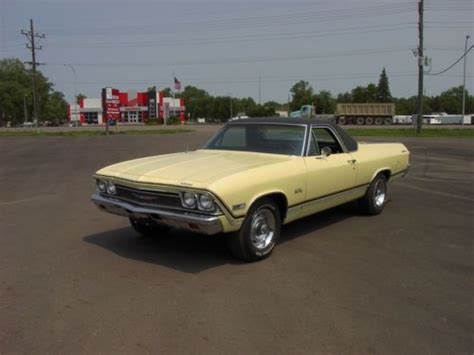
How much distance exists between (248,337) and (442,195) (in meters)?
7.17

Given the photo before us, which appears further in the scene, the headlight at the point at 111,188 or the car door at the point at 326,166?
the car door at the point at 326,166

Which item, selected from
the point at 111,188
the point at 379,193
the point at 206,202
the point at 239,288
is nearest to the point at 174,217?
the point at 206,202

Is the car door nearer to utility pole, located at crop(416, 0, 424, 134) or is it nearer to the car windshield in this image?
the car windshield

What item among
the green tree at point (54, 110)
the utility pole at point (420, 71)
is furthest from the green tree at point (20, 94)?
the utility pole at point (420, 71)

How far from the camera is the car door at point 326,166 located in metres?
6.18

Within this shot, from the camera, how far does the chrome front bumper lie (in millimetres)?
4879

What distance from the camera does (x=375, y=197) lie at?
25.7 feet

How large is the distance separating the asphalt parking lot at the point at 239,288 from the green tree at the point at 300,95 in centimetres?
10472

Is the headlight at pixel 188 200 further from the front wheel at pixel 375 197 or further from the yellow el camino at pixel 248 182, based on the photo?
the front wheel at pixel 375 197

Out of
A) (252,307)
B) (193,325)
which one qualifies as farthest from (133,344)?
(252,307)

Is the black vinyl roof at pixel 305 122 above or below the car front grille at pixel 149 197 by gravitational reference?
above

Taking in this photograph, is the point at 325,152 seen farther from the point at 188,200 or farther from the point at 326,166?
the point at 188,200

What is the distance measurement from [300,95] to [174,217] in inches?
4519

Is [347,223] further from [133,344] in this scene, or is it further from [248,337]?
[133,344]
